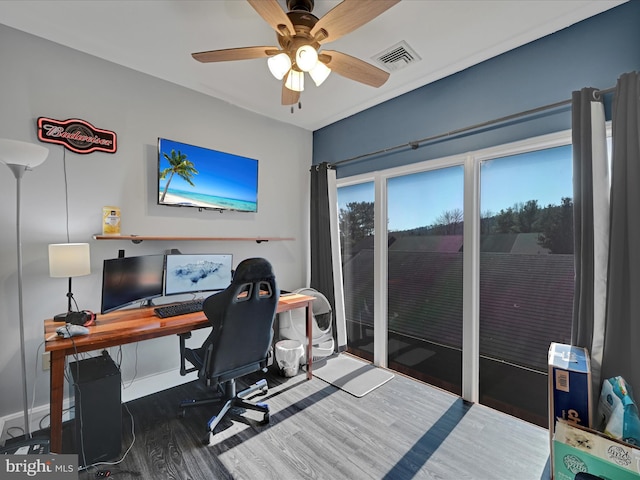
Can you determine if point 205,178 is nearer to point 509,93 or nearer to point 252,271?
point 252,271

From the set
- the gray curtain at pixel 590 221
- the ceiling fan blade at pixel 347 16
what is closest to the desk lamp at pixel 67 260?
the ceiling fan blade at pixel 347 16

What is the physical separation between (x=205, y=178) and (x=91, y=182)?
86 cm

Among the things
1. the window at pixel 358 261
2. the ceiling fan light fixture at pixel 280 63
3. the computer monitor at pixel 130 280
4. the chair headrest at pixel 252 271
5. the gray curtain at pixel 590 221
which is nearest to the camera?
the ceiling fan light fixture at pixel 280 63

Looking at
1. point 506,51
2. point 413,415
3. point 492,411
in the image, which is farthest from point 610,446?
point 506,51

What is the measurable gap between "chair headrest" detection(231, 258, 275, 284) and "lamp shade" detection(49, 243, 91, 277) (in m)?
1.00

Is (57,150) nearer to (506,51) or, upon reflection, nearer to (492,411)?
(506,51)

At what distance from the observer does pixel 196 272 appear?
2625 millimetres

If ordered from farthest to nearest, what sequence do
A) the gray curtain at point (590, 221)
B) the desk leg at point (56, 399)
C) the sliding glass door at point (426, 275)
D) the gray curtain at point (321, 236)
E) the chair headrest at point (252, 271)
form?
1. the gray curtain at point (321, 236)
2. the sliding glass door at point (426, 275)
3. the chair headrest at point (252, 271)
4. the gray curtain at point (590, 221)
5. the desk leg at point (56, 399)

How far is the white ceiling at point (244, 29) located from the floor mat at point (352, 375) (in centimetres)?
270

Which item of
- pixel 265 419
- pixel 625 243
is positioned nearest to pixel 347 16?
pixel 625 243

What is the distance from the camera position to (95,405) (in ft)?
5.78

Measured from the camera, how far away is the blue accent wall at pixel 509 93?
6.00ft

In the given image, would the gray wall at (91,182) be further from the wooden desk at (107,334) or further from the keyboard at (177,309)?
the keyboard at (177,309)

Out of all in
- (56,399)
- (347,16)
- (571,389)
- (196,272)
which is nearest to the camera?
(347,16)
